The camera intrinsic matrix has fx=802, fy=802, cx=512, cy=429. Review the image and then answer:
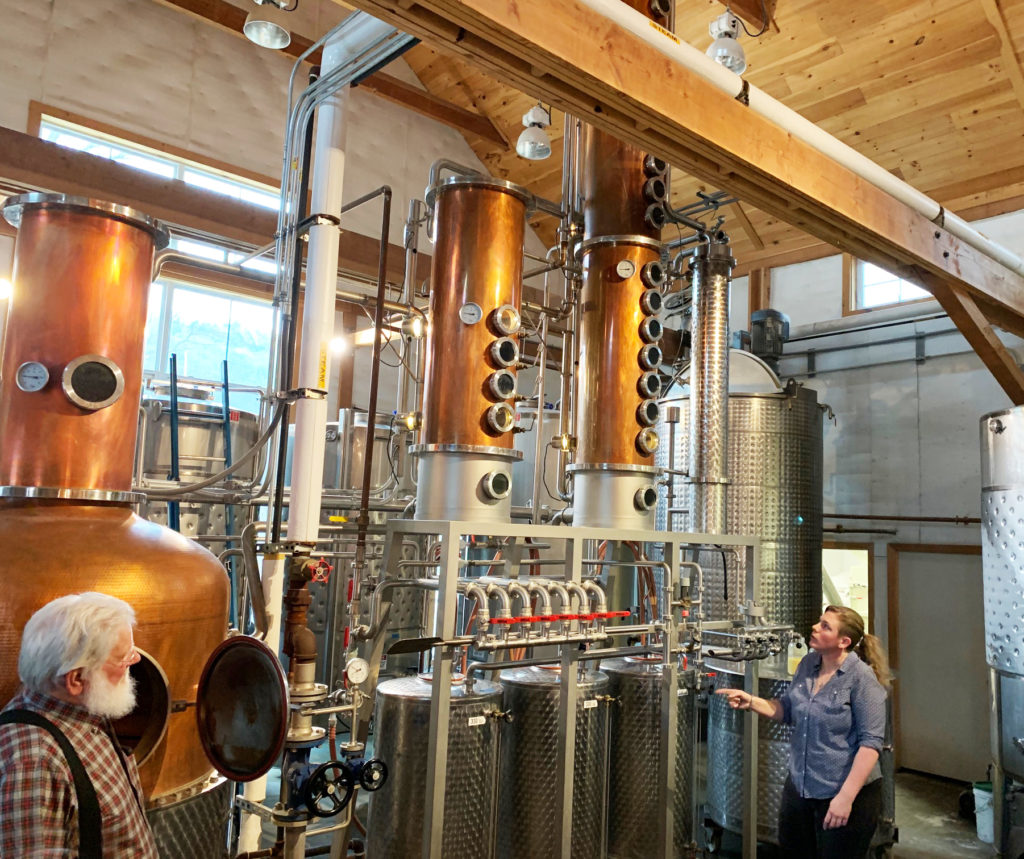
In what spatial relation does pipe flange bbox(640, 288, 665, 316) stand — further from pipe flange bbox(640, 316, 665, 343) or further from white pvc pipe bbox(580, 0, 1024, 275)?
white pvc pipe bbox(580, 0, 1024, 275)

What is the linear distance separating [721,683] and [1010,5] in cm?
510

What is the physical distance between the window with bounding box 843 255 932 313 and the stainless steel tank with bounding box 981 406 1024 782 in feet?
9.30

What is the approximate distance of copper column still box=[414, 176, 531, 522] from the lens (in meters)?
3.73

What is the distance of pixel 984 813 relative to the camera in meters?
5.20

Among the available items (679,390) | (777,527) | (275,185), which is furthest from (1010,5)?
(275,185)

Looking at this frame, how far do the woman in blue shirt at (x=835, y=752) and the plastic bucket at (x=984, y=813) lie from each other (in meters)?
2.68

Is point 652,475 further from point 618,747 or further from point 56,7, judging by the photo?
point 56,7

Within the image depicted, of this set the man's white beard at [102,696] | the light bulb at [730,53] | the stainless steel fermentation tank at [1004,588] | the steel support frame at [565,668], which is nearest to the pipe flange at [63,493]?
the man's white beard at [102,696]

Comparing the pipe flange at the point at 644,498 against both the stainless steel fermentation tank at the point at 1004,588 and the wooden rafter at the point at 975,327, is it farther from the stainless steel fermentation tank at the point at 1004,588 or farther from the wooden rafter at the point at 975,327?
the stainless steel fermentation tank at the point at 1004,588

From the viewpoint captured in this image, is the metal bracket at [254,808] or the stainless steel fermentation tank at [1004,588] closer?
the metal bracket at [254,808]

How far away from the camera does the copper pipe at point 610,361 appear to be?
4.31 meters

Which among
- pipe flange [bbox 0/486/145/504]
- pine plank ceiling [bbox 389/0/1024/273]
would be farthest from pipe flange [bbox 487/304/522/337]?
pine plank ceiling [bbox 389/0/1024/273]

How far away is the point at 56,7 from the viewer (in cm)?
717

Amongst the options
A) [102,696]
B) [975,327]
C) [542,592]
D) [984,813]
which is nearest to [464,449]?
[542,592]
